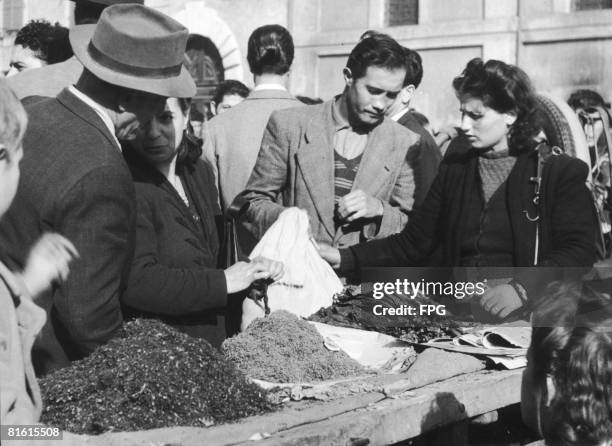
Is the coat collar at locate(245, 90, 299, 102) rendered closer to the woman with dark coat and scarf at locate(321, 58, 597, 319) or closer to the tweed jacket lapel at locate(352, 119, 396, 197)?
the tweed jacket lapel at locate(352, 119, 396, 197)

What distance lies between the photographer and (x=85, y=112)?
2742 millimetres

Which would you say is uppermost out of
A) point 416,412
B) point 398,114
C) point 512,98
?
point 512,98

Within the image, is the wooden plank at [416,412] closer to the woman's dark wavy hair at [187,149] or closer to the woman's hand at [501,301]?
the woman's hand at [501,301]

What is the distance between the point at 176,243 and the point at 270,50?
201 cm

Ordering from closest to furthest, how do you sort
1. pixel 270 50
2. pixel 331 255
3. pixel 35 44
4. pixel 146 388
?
pixel 146 388, pixel 331 255, pixel 270 50, pixel 35 44

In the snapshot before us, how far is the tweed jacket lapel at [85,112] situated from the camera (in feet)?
8.93

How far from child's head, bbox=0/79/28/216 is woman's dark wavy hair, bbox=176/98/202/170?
59.8 inches

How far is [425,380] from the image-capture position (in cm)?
325

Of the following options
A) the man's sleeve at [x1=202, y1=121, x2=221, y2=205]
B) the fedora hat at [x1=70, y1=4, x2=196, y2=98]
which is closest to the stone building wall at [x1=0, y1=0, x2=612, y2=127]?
the man's sleeve at [x1=202, y1=121, x2=221, y2=205]

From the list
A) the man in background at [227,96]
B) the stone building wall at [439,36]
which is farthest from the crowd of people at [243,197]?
the stone building wall at [439,36]

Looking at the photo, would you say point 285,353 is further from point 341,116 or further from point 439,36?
point 439,36

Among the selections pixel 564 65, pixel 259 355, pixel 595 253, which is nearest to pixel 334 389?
pixel 259 355


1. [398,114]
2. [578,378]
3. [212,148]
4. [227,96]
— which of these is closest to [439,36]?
[227,96]

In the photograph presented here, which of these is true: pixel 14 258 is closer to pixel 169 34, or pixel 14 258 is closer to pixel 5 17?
pixel 169 34
